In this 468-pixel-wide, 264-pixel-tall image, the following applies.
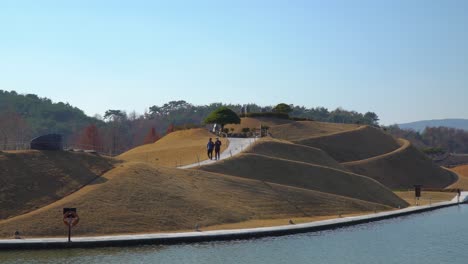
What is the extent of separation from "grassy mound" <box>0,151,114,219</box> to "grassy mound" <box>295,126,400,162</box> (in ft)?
192

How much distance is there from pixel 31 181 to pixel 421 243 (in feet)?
78.0

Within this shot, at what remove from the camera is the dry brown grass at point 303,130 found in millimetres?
103500

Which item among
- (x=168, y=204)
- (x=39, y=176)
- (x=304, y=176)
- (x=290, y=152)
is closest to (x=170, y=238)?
(x=168, y=204)

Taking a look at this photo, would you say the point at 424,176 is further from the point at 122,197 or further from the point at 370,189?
the point at 122,197

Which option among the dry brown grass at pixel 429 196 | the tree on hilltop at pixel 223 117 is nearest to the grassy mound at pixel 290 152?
the dry brown grass at pixel 429 196

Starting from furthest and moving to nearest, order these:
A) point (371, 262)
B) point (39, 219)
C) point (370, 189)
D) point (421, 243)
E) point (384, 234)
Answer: point (370, 189), point (384, 234), point (421, 243), point (39, 219), point (371, 262)

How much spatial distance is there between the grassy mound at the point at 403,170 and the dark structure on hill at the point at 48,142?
5543 cm

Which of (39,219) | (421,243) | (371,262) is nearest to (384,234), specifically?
(421,243)

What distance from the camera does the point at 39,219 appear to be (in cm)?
3638

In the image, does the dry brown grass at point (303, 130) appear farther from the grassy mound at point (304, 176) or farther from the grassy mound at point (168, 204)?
the grassy mound at point (168, 204)

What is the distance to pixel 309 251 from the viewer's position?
114ft

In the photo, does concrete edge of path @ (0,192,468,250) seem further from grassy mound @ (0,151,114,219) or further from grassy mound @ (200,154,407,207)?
grassy mound @ (200,154,407,207)

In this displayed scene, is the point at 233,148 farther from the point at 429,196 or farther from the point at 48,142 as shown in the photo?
the point at 48,142

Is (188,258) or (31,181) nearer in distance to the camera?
(188,258)
